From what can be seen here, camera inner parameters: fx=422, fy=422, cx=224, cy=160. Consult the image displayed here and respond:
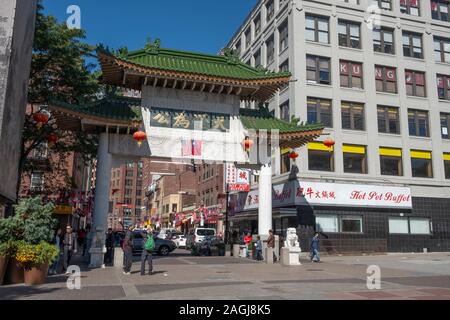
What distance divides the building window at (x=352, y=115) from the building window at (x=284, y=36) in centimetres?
706

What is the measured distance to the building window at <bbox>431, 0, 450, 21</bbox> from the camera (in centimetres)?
3838

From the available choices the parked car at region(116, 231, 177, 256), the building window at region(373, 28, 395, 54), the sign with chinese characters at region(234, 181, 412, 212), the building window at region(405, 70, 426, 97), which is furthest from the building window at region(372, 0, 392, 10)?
the parked car at region(116, 231, 177, 256)

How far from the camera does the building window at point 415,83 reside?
3638 centimetres

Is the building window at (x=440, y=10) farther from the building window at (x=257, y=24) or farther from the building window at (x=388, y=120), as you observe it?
the building window at (x=257, y=24)

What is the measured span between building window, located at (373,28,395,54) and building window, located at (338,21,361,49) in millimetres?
1608

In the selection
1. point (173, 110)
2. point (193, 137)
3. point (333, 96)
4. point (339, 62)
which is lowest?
point (193, 137)

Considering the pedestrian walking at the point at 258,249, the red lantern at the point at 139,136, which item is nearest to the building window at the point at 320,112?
the pedestrian walking at the point at 258,249

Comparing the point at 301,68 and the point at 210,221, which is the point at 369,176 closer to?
the point at 301,68

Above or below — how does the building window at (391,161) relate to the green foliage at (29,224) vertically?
above

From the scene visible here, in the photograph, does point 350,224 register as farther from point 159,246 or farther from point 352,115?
point 159,246

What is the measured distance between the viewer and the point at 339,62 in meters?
34.6
